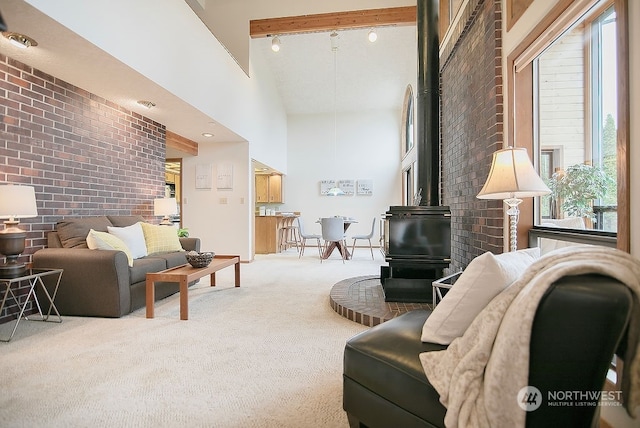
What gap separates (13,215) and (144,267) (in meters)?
1.06

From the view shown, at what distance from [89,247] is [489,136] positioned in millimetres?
3705

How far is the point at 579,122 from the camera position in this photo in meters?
2.07

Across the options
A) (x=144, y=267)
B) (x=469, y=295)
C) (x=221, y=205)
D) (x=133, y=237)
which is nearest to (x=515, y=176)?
(x=469, y=295)

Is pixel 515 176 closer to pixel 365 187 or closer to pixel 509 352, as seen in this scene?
pixel 509 352

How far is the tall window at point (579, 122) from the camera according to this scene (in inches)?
69.7

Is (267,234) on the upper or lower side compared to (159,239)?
lower

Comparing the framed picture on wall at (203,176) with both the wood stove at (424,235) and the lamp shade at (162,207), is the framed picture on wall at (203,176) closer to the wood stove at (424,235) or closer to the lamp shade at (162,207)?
the lamp shade at (162,207)

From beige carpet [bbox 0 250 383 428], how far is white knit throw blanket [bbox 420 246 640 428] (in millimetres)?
676

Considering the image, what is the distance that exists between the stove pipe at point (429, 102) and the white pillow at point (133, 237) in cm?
303

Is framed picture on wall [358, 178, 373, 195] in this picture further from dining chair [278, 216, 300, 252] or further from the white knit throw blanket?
the white knit throw blanket

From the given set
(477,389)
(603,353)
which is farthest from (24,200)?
(603,353)

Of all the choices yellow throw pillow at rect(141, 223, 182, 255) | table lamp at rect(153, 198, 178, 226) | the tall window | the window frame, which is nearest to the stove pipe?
the window frame

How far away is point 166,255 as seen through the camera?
375cm

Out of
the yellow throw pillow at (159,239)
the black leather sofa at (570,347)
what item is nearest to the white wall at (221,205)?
the yellow throw pillow at (159,239)
